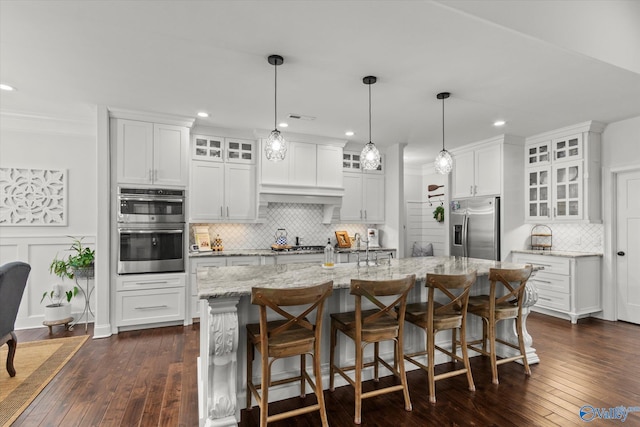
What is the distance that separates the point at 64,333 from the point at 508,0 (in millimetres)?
5437

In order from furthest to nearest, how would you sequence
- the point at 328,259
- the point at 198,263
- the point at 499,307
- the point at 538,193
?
the point at 538,193, the point at 198,263, the point at 328,259, the point at 499,307

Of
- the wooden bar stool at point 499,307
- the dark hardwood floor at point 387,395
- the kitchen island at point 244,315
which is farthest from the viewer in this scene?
the wooden bar stool at point 499,307

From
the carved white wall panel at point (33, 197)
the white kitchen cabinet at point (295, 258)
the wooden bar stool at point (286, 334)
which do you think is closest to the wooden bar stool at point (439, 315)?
the wooden bar stool at point (286, 334)

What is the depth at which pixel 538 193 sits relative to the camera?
17.1ft

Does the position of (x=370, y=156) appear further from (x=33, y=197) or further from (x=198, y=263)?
(x=33, y=197)

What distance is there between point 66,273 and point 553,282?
6.38 meters

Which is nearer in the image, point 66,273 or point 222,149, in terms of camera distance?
point 66,273

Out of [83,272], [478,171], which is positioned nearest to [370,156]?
[478,171]

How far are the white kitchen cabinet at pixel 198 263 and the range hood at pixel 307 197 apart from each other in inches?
29.1

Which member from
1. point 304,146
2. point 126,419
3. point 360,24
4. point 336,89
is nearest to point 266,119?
point 304,146

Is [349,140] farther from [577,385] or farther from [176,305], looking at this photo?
[577,385]

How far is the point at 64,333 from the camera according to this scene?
4.02 m

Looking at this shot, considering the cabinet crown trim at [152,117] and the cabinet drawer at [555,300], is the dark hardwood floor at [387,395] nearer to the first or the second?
the cabinet drawer at [555,300]

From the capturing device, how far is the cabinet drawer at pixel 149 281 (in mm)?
4062
